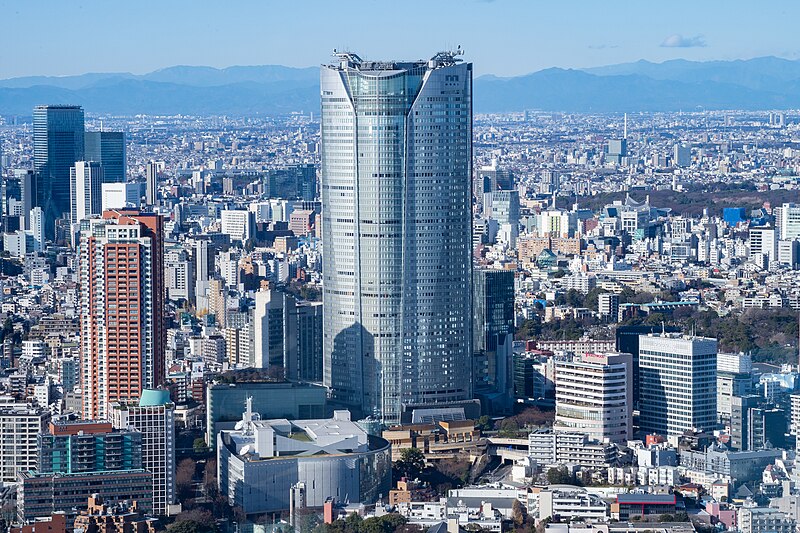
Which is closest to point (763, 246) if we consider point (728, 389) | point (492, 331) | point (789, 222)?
point (789, 222)

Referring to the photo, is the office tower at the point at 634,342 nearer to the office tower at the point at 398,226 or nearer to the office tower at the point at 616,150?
the office tower at the point at 398,226

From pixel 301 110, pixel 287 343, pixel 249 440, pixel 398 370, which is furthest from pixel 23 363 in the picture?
pixel 301 110

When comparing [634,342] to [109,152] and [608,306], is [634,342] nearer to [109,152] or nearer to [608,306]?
[608,306]

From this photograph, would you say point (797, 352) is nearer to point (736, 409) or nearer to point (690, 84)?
point (736, 409)

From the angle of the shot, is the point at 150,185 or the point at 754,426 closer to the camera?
the point at 754,426

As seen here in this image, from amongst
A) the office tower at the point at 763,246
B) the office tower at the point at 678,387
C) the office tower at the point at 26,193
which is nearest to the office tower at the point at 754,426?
the office tower at the point at 678,387

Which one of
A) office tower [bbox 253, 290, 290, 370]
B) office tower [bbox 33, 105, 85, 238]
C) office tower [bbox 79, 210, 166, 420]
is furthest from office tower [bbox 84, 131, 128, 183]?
office tower [bbox 79, 210, 166, 420]

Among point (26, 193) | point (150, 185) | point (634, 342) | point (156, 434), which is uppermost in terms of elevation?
point (150, 185)

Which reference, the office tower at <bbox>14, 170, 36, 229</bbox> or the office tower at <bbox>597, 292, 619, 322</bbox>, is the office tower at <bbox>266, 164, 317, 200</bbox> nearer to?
the office tower at <bbox>14, 170, 36, 229</bbox>
